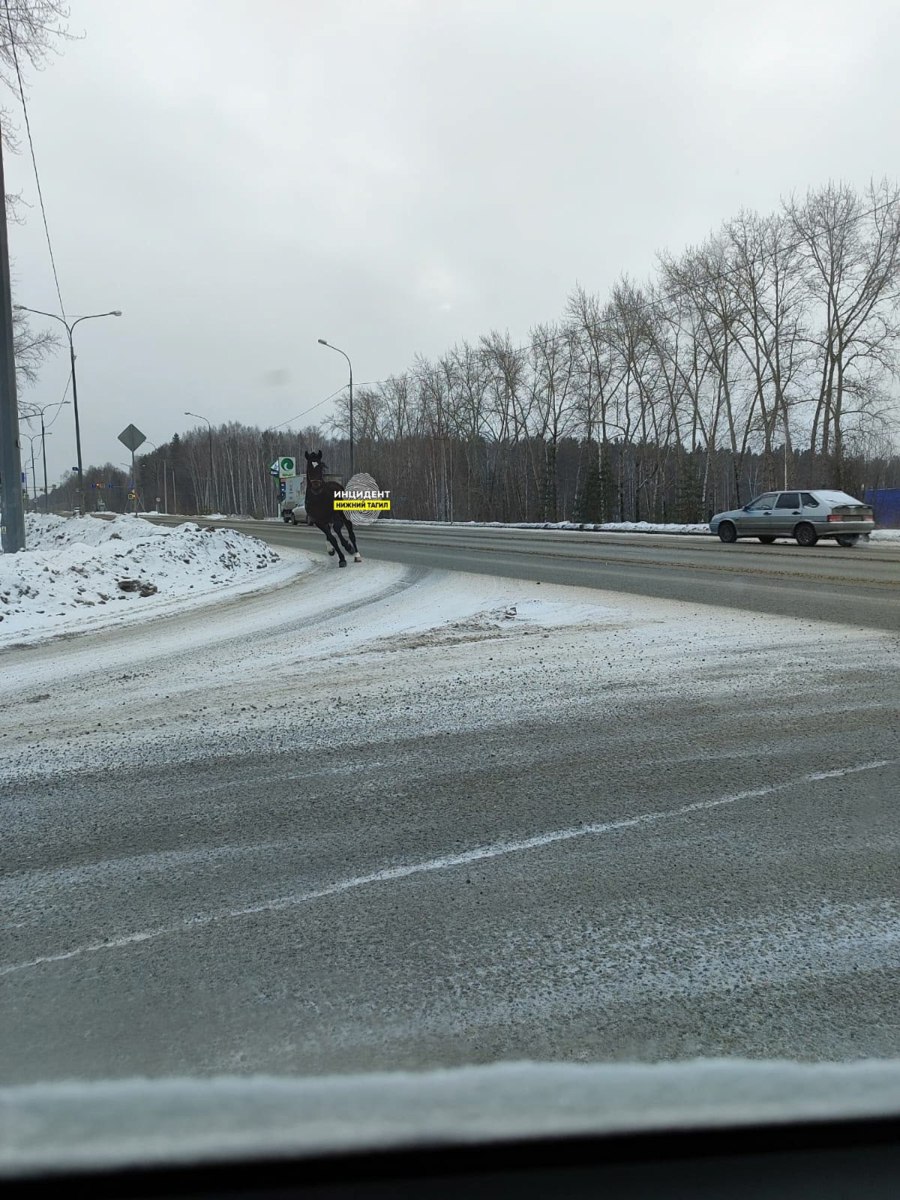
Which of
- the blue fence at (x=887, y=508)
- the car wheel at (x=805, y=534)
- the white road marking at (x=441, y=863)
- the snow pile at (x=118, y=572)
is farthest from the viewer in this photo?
the blue fence at (x=887, y=508)

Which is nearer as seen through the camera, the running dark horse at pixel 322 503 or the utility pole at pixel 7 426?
the utility pole at pixel 7 426

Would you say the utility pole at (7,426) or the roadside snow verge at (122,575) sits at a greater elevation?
the utility pole at (7,426)

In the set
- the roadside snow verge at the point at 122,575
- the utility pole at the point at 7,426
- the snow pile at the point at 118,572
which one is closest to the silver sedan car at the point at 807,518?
the roadside snow verge at the point at 122,575

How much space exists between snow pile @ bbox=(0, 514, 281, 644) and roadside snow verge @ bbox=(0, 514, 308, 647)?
0.04 feet

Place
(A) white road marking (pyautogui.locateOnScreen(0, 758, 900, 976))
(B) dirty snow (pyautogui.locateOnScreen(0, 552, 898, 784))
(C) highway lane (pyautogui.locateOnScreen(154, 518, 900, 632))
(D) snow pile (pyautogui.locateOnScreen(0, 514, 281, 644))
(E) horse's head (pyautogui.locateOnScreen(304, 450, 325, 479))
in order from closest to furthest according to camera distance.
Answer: (A) white road marking (pyautogui.locateOnScreen(0, 758, 900, 976)) < (B) dirty snow (pyautogui.locateOnScreen(0, 552, 898, 784)) < (C) highway lane (pyautogui.locateOnScreen(154, 518, 900, 632)) < (D) snow pile (pyautogui.locateOnScreen(0, 514, 281, 644)) < (E) horse's head (pyautogui.locateOnScreen(304, 450, 325, 479))

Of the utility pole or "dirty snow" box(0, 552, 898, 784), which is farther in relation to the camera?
the utility pole

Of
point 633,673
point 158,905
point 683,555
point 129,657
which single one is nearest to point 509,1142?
point 158,905

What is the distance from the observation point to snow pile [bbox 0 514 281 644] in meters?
11.4

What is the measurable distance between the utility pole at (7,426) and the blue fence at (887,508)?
110 ft

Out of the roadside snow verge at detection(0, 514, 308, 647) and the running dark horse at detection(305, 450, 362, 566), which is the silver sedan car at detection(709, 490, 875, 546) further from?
the roadside snow verge at detection(0, 514, 308, 647)

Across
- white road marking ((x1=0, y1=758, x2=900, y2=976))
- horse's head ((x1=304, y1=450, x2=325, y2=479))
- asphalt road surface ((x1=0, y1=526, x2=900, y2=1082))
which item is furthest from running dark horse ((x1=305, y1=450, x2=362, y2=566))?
white road marking ((x1=0, y1=758, x2=900, y2=976))

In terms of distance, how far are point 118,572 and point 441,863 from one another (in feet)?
40.6

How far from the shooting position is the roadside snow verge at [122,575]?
11.2m

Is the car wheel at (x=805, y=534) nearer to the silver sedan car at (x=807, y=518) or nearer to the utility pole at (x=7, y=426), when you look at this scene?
the silver sedan car at (x=807, y=518)
